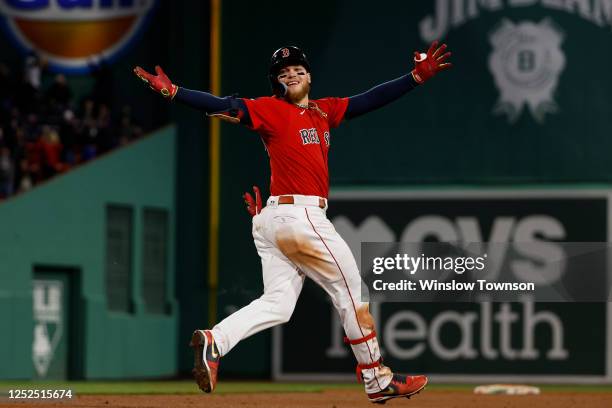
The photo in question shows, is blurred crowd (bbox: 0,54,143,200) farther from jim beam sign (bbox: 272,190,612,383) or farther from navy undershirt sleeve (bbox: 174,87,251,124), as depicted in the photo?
navy undershirt sleeve (bbox: 174,87,251,124)

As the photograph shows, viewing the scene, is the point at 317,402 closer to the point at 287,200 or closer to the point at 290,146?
the point at 287,200

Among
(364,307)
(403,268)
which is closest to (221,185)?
(403,268)

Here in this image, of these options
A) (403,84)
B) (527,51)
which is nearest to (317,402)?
(403,84)

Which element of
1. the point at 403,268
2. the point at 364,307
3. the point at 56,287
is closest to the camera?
the point at 364,307

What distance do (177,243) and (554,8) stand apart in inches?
261

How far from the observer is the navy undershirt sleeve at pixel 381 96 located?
8883 millimetres

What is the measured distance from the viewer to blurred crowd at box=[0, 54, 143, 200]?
17.8 m

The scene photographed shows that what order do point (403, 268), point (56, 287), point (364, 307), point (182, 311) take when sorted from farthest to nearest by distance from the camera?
1. point (182, 311)
2. point (56, 287)
3. point (403, 268)
4. point (364, 307)

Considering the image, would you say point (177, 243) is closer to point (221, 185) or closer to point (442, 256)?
point (221, 185)

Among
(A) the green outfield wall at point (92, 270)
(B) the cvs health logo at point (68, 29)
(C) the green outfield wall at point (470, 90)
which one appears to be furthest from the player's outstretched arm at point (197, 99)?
(B) the cvs health logo at point (68, 29)

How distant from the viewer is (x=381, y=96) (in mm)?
8930

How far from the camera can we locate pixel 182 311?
1927 cm

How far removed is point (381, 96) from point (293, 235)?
129cm

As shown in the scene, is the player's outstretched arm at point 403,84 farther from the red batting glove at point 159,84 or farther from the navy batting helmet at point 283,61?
the red batting glove at point 159,84
